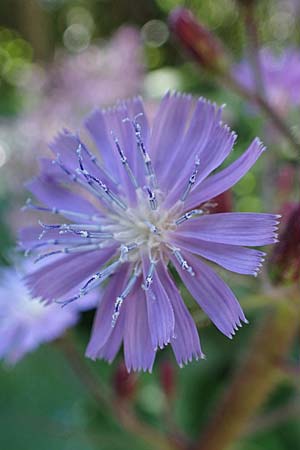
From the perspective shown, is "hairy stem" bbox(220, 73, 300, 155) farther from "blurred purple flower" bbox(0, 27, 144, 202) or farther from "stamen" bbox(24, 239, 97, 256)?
"blurred purple flower" bbox(0, 27, 144, 202)

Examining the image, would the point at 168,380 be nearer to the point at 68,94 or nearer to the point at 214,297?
the point at 214,297

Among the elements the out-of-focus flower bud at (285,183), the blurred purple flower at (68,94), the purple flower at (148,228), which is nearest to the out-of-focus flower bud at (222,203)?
the purple flower at (148,228)

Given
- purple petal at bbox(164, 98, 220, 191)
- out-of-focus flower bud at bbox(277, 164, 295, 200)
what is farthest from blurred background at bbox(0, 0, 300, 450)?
purple petal at bbox(164, 98, 220, 191)

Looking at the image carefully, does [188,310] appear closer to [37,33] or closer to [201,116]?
[201,116]

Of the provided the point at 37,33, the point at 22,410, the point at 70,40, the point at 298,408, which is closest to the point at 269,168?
the point at 298,408

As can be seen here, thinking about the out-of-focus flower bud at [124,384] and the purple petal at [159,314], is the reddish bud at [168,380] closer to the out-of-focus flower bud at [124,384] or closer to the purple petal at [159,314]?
the out-of-focus flower bud at [124,384]

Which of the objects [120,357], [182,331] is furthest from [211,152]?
[120,357]

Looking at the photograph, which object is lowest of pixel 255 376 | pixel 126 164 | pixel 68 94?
pixel 255 376
